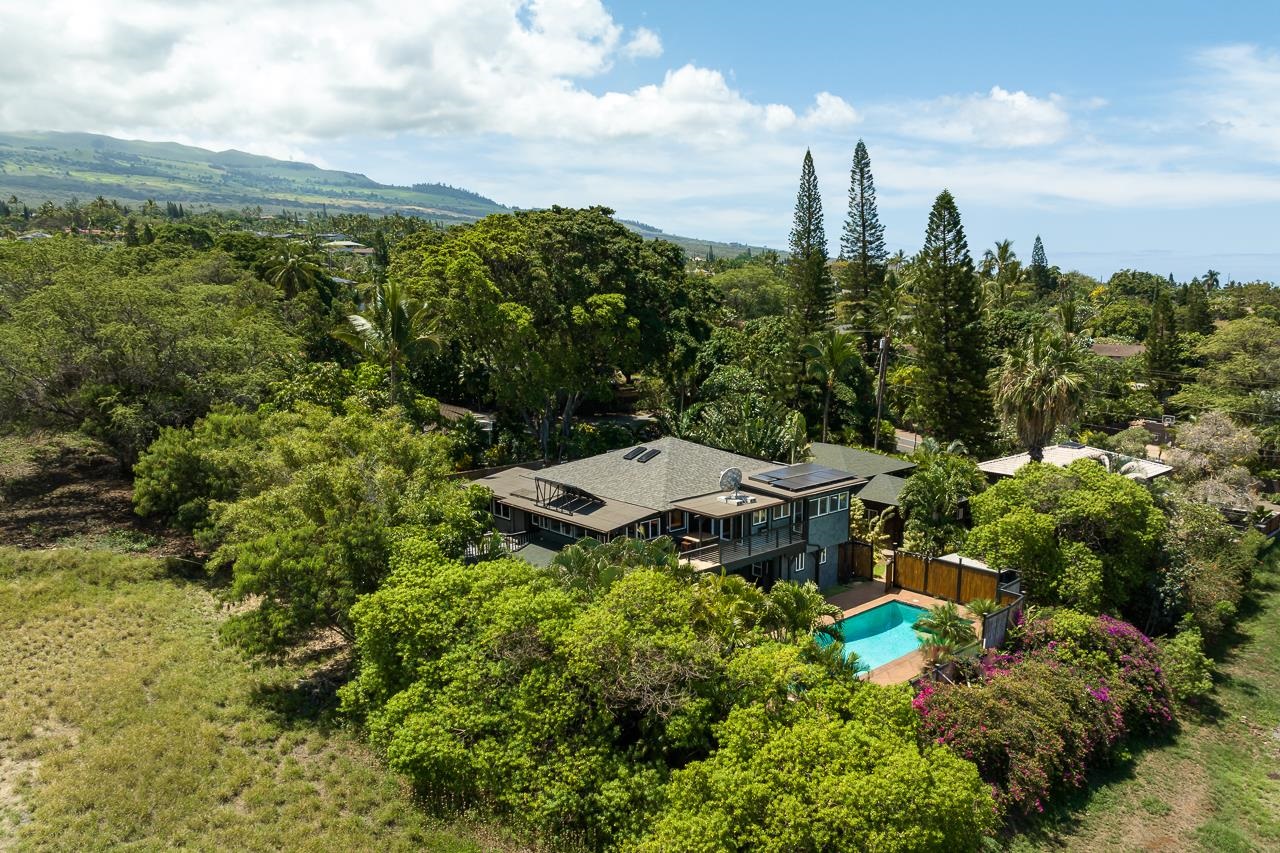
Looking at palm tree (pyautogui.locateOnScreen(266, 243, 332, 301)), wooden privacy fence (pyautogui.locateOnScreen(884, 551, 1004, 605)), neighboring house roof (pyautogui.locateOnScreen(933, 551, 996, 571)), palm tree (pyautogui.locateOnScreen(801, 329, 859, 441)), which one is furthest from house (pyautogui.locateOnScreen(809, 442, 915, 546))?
palm tree (pyautogui.locateOnScreen(266, 243, 332, 301))

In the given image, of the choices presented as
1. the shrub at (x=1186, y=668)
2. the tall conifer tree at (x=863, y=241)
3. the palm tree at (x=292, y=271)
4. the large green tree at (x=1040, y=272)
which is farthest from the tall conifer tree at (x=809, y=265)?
the large green tree at (x=1040, y=272)

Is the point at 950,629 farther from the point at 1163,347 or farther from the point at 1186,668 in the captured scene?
the point at 1163,347

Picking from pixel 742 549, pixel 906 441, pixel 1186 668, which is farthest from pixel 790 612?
pixel 906 441

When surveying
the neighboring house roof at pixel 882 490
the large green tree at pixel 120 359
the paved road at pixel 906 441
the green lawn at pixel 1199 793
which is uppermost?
the large green tree at pixel 120 359

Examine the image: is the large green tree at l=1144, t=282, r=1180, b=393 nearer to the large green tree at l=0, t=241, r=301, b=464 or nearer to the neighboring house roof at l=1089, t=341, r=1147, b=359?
the neighboring house roof at l=1089, t=341, r=1147, b=359

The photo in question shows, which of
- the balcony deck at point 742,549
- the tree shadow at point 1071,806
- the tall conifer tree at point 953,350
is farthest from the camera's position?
the tall conifer tree at point 953,350

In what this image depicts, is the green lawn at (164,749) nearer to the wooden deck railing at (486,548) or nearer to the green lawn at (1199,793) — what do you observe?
the wooden deck railing at (486,548)

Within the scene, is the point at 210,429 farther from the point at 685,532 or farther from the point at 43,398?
the point at 685,532
